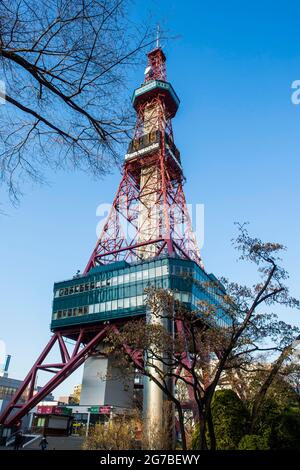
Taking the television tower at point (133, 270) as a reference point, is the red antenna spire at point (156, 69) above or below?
above

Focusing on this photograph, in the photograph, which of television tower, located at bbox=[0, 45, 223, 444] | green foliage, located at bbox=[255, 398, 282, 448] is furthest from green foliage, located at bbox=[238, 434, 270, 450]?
television tower, located at bbox=[0, 45, 223, 444]

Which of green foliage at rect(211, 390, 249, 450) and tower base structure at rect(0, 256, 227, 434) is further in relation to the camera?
tower base structure at rect(0, 256, 227, 434)

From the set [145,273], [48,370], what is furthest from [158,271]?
[48,370]

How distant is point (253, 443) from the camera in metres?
13.0

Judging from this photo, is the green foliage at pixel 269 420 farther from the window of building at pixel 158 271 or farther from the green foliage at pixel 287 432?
the window of building at pixel 158 271

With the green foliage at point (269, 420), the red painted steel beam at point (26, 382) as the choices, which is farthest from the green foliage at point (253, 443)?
the red painted steel beam at point (26, 382)

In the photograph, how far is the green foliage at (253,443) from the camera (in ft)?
42.0

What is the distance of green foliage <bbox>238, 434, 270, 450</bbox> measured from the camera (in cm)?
1280

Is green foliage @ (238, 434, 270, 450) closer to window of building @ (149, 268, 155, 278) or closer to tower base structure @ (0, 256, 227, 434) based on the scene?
tower base structure @ (0, 256, 227, 434)

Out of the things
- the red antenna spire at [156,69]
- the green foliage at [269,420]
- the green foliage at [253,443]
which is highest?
the red antenna spire at [156,69]

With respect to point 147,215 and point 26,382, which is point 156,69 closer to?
point 147,215
